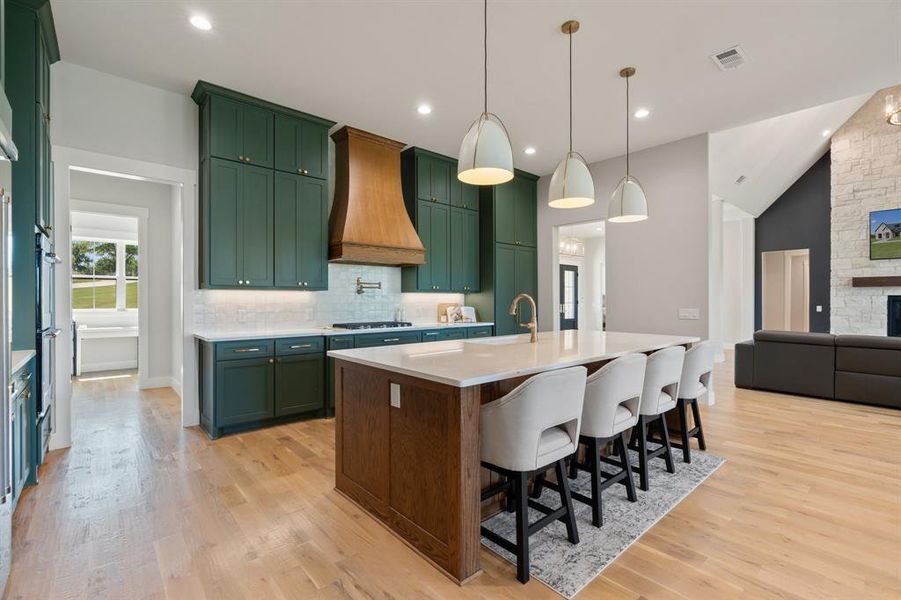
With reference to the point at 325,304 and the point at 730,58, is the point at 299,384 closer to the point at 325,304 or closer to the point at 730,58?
the point at 325,304

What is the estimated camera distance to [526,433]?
6.11ft

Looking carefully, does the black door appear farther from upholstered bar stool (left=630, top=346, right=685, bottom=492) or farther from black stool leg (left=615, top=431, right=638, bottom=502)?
black stool leg (left=615, top=431, right=638, bottom=502)

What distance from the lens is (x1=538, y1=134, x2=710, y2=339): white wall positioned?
16.4 feet

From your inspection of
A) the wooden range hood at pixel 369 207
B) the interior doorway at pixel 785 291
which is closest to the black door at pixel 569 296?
the interior doorway at pixel 785 291

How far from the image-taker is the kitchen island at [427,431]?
1.88 m

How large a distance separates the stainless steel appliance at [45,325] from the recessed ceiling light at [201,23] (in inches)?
68.4

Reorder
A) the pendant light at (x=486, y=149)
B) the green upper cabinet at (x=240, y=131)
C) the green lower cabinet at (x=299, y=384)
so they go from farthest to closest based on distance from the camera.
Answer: the green lower cabinet at (x=299, y=384), the green upper cabinet at (x=240, y=131), the pendant light at (x=486, y=149)

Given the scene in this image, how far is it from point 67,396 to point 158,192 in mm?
3363

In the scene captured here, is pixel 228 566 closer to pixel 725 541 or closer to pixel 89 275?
pixel 725 541

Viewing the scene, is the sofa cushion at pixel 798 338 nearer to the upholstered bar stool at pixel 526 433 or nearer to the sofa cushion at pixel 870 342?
the sofa cushion at pixel 870 342

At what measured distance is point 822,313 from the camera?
8.35 meters

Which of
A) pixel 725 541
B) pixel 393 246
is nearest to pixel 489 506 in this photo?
pixel 725 541

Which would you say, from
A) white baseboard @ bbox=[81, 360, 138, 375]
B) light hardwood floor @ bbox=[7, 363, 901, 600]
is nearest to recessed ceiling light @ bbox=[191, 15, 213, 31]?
light hardwood floor @ bbox=[7, 363, 901, 600]

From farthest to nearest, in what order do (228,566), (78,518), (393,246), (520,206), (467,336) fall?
(520,206) < (467,336) < (393,246) < (78,518) < (228,566)
